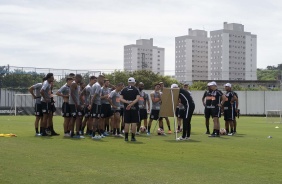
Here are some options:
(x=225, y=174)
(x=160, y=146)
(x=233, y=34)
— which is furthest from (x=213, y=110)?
(x=233, y=34)

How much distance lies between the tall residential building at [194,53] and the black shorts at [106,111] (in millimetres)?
174424

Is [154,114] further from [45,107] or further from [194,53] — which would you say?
[194,53]

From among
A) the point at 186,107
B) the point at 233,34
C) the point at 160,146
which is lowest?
the point at 160,146

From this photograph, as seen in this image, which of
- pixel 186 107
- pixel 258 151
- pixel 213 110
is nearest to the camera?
pixel 258 151

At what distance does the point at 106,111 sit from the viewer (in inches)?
705

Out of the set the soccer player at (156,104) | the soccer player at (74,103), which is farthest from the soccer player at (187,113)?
the soccer player at (74,103)

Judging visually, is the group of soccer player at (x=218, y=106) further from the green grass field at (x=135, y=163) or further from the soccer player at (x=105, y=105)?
the green grass field at (x=135, y=163)

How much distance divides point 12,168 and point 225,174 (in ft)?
13.1

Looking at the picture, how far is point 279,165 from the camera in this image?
10266mm

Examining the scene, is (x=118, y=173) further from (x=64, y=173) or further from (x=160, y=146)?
(x=160, y=146)

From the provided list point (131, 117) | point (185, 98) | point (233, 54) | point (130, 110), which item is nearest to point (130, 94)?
point (130, 110)

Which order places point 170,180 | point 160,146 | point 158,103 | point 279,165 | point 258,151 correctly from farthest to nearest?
point 158,103
point 160,146
point 258,151
point 279,165
point 170,180

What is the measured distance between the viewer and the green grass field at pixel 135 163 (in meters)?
8.39

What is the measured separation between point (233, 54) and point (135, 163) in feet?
605
